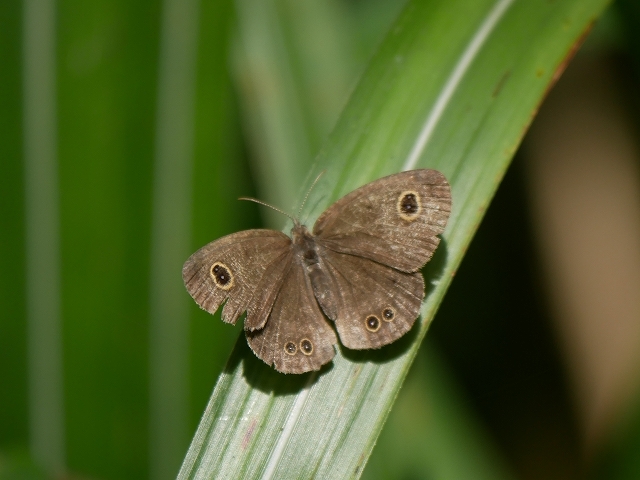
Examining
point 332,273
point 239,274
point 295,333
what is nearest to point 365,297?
point 332,273

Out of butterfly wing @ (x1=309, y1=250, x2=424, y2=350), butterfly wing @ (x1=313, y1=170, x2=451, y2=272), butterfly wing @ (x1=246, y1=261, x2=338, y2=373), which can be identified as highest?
butterfly wing @ (x1=313, y1=170, x2=451, y2=272)

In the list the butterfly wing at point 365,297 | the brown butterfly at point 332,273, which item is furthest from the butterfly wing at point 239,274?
the butterfly wing at point 365,297

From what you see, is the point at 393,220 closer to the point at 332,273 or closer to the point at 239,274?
the point at 332,273

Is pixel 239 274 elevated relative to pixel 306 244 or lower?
lower

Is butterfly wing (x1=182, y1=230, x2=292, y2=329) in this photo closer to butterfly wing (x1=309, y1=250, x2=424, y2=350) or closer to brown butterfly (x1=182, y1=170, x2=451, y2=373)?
brown butterfly (x1=182, y1=170, x2=451, y2=373)

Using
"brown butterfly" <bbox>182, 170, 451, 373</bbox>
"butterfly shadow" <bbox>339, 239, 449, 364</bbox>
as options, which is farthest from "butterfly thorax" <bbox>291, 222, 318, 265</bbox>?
"butterfly shadow" <bbox>339, 239, 449, 364</bbox>

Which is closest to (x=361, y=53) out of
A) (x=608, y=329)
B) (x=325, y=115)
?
(x=325, y=115)

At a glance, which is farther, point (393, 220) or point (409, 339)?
point (393, 220)

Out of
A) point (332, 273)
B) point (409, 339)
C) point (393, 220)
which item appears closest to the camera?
point (409, 339)
